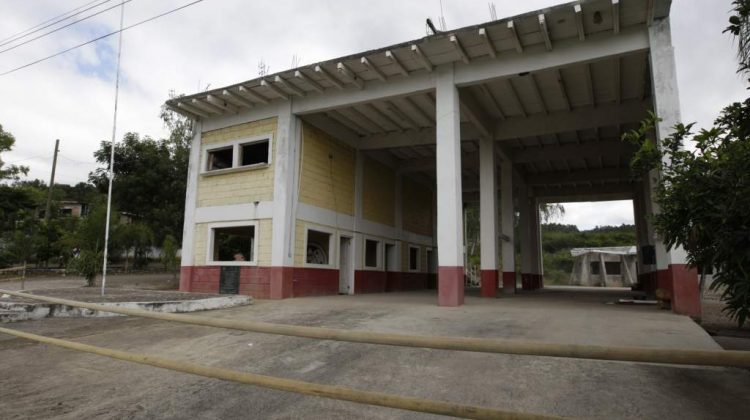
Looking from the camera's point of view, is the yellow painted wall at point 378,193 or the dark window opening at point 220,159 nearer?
the dark window opening at point 220,159

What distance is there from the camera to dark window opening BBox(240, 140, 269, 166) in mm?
13758

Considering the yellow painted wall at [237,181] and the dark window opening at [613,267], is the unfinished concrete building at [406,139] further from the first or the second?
the dark window opening at [613,267]

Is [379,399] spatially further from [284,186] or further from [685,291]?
[284,186]

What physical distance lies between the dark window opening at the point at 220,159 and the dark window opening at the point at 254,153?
0.45 m

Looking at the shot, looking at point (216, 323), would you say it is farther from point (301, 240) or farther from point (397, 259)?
point (397, 259)

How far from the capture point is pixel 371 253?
675 inches

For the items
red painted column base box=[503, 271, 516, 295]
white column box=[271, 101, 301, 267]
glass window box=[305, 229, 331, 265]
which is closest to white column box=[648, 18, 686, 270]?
red painted column base box=[503, 271, 516, 295]

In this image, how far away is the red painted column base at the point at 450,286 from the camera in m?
9.70

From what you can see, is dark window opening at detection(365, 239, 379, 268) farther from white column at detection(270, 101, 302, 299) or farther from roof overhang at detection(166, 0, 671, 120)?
roof overhang at detection(166, 0, 671, 120)

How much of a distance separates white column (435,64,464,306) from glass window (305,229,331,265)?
5.03 m

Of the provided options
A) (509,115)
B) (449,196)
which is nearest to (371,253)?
Answer: (509,115)

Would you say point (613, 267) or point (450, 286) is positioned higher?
point (613, 267)

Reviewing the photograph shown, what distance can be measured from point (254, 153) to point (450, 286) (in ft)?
25.9

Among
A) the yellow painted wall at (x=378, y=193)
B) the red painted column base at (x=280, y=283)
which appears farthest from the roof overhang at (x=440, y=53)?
the red painted column base at (x=280, y=283)
